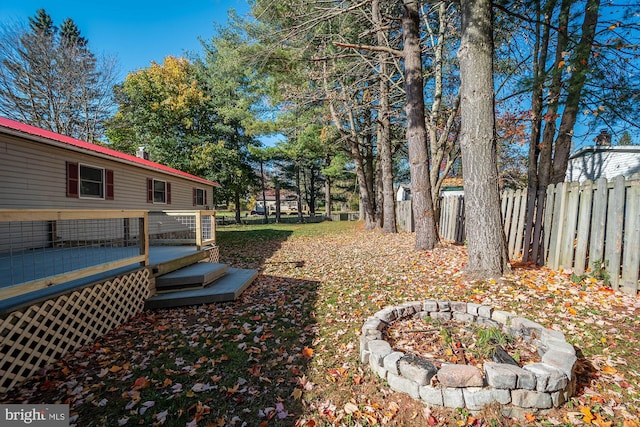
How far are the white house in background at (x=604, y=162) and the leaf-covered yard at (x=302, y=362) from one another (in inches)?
458

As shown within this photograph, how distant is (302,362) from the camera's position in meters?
2.82

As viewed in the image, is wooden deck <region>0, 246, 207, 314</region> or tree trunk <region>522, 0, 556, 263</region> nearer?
wooden deck <region>0, 246, 207, 314</region>

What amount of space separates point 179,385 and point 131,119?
22776 mm

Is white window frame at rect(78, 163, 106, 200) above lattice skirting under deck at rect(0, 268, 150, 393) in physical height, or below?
above

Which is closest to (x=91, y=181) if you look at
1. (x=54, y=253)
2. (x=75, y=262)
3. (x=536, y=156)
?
(x=54, y=253)

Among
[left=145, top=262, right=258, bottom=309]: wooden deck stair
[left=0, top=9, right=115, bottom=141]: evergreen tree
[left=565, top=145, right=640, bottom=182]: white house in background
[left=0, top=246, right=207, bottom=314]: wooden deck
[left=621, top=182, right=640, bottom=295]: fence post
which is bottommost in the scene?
[left=145, top=262, right=258, bottom=309]: wooden deck stair

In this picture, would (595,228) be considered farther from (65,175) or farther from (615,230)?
(65,175)

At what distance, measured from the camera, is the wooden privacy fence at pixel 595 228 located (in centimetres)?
364

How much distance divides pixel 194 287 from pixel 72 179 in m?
6.35

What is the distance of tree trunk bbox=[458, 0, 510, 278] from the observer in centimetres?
433

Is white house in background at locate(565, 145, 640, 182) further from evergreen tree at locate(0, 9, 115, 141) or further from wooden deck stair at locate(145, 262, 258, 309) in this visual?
evergreen tree at locate(0, 9, 115, 141)

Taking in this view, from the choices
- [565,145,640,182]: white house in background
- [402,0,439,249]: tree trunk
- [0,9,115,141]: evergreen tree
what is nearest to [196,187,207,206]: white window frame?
[0,9,115,141]: evergreen tree

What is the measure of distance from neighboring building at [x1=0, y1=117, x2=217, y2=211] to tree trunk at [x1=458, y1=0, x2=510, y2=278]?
905 centimetres

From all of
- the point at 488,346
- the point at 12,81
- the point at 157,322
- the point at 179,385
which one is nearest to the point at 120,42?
the point at 12,81
